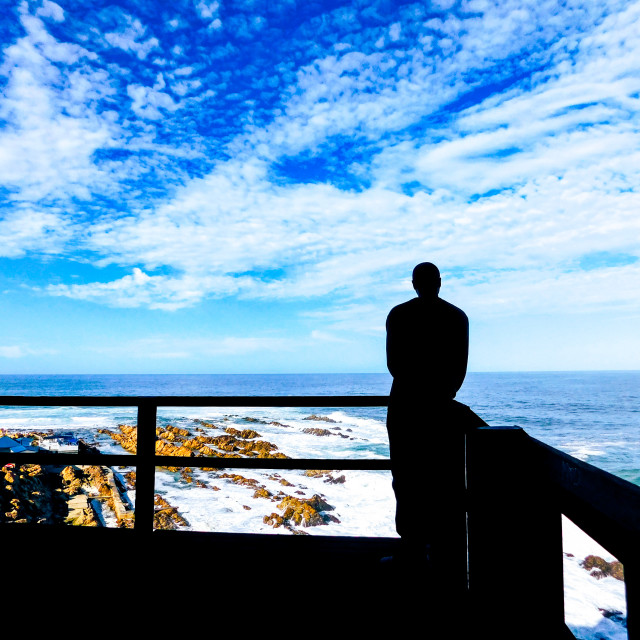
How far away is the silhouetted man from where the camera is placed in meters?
2.34

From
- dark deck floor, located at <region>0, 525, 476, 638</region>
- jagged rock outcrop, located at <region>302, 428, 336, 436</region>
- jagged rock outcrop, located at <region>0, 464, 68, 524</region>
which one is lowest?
jagged rock outcrop, located at <region>302, 428, 336, 436</region>

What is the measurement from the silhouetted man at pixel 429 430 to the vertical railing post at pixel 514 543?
0.39 meters

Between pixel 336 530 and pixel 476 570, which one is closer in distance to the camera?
pixel 476 570

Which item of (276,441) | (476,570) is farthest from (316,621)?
(276,441)

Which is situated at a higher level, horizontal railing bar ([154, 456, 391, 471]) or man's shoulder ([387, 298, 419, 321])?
man's shoulder ([387, 298, 419, 321])

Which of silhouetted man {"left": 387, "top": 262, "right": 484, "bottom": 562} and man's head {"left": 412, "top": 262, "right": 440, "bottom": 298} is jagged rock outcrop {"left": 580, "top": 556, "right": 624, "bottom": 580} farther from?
man's head {"left": 412, "top": 262, "right": 440, "bottom": 298}

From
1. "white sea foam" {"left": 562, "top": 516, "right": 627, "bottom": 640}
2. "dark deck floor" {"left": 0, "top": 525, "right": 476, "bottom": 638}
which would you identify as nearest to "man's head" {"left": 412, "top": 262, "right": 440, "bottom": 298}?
"dark deck floor" {"left": 0, "top": 525, "right": 476, "bottom": 638}

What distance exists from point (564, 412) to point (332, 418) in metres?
21.1

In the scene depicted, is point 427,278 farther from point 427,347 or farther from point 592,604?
point 592,604

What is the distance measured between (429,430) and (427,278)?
2.75 ft

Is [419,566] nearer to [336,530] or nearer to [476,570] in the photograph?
[476,570]

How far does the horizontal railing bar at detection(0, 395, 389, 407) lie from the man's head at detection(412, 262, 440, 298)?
2.28ft

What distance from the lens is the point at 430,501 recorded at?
2.36 metres

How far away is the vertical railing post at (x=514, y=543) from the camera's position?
1.61 meters
